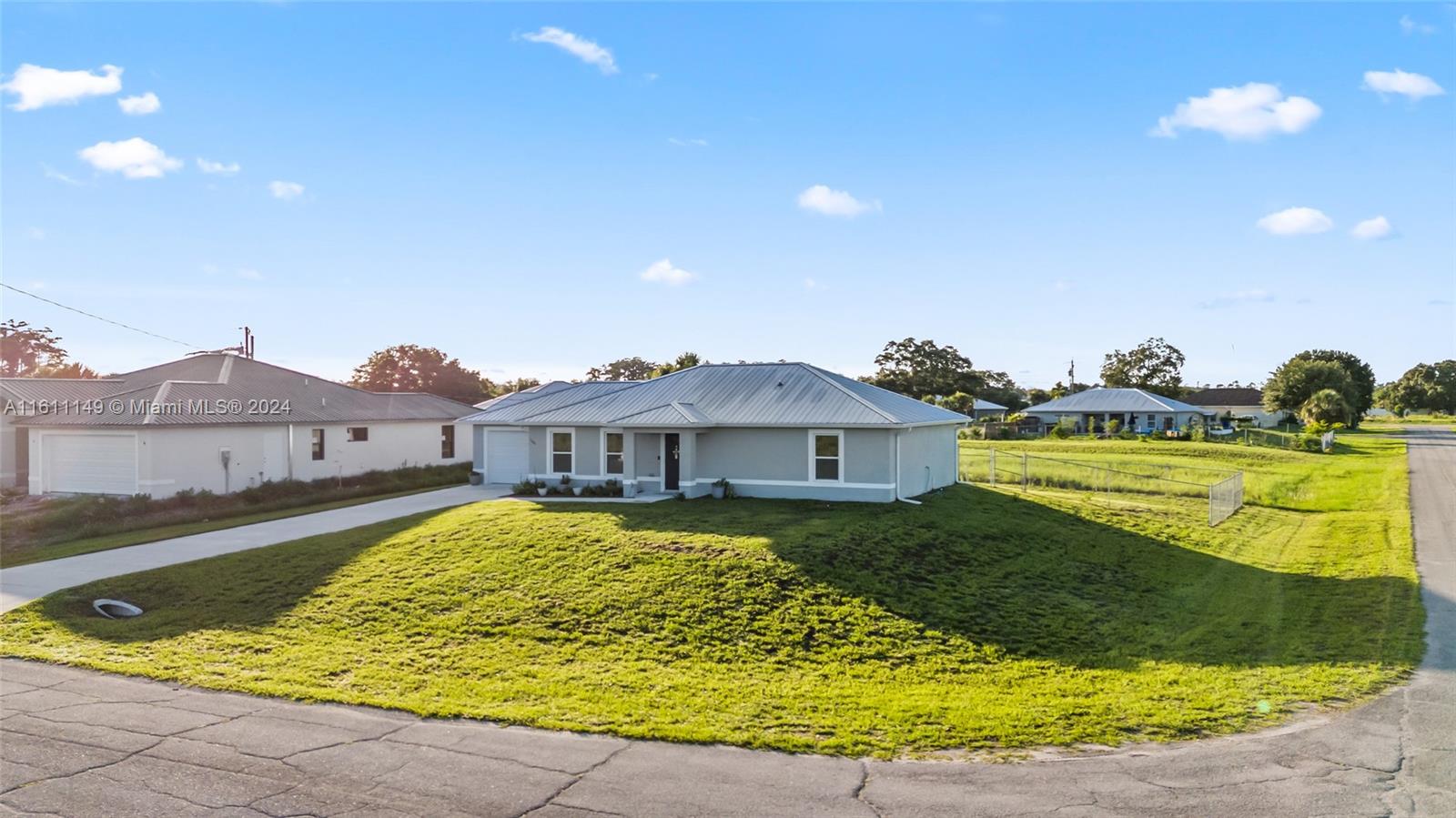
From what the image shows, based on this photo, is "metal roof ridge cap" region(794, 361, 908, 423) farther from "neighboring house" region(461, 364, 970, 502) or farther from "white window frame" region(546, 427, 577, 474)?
"white window frame" region(546, 427, 577, 474)

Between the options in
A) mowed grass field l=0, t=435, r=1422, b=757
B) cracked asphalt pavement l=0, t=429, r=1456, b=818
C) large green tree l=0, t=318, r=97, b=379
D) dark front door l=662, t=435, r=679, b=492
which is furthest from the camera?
large green tree l=0, t=318, r=97, b=379

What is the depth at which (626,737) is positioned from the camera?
8766mm

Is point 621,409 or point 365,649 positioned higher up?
point 621,409

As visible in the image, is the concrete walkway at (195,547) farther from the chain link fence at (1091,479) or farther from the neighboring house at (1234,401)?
the neighboring house at (1234,401)

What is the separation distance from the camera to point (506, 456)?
28672mm

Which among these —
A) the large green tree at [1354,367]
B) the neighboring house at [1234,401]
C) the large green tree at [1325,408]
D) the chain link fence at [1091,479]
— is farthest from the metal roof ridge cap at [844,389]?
the large green tree at [1354,367]

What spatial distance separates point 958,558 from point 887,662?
21.2 feet

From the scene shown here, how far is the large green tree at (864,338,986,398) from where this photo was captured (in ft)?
289

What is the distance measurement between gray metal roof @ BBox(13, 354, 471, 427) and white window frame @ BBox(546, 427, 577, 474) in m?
10.6

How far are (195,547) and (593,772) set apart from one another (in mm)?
15862

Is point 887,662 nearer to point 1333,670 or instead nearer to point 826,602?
point 826,602

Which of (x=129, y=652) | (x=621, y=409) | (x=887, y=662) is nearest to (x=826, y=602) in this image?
(x=887, y=662)

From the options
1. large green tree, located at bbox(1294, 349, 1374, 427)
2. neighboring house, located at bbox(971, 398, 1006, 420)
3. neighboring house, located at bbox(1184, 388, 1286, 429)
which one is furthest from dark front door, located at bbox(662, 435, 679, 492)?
large green tree, located at bbox(1294, 349, 1374, 427)

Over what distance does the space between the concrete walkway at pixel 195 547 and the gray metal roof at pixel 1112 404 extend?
53530 millimetres
